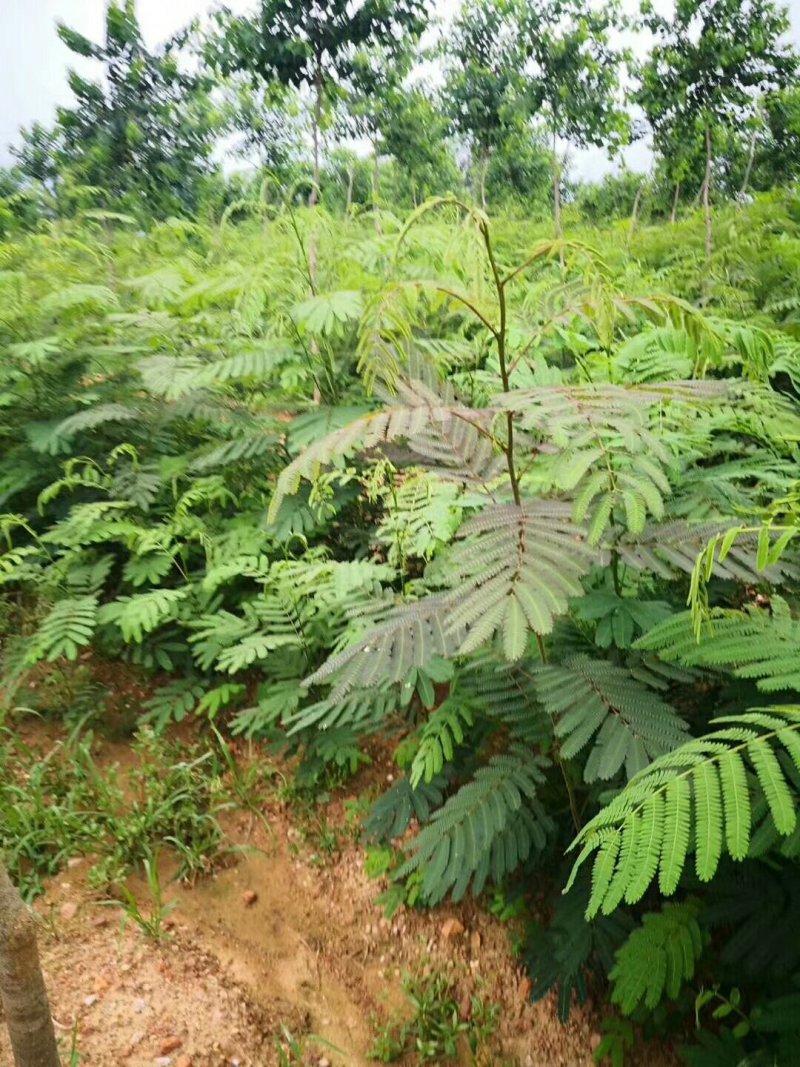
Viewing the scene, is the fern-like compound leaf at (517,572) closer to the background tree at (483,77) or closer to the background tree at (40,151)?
the background tree at (483,77)

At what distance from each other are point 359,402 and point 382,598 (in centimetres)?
124

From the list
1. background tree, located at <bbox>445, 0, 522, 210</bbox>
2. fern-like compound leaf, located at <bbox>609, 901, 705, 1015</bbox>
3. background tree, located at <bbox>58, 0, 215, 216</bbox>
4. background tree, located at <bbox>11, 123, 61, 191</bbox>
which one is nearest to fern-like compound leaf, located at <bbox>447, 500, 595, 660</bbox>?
fern-like compound leaf, located at <bbox>609, 901, 705, 1015</bbox>

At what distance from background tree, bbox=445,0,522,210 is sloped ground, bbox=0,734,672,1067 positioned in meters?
10.9

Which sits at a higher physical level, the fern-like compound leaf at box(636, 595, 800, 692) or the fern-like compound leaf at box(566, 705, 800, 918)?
the fern-like compound leaf at box(636, 595, 800, 692)

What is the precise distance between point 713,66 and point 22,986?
11285 mm

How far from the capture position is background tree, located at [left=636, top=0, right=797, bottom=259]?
827cm

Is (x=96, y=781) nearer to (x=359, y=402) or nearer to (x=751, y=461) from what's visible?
(x=359, y=402)

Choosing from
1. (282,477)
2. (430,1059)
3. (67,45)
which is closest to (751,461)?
(282,477)

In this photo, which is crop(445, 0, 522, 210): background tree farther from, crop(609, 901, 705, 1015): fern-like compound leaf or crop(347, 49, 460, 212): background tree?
crop(609, 901, 705, 1015): fern-like compound leaf

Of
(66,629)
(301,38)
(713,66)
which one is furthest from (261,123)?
(66,629)

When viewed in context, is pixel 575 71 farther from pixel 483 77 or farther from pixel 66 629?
pixel 66 629

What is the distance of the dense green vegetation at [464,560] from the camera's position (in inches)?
45.7

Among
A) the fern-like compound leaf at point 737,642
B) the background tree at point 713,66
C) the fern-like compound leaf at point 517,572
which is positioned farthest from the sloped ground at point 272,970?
the background tree at point 713,66

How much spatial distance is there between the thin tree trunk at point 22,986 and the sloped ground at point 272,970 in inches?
28.7
